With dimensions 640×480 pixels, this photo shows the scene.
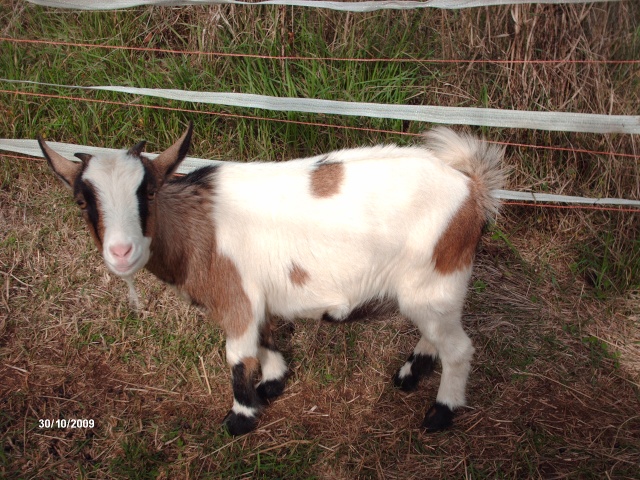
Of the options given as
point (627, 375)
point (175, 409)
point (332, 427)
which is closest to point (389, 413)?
point (332, 427)

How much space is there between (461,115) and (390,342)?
152cm

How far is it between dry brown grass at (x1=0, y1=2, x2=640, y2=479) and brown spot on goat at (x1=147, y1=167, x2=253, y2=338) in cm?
75

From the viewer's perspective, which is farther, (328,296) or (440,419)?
(440,419)

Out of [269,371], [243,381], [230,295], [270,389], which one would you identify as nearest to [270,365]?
[269,371]

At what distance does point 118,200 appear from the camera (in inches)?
100

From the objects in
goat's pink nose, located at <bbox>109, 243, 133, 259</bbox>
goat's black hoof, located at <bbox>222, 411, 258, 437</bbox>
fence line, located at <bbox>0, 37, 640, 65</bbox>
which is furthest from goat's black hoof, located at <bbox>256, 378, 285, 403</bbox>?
fence line, located at <bbox>0, 37, 640, 65</bbox>

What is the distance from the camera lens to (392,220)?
9.05 ft

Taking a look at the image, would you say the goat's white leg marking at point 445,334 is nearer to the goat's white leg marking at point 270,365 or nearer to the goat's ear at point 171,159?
the goat's white leg marking at point 270,365

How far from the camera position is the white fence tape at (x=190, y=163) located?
381 centimetres

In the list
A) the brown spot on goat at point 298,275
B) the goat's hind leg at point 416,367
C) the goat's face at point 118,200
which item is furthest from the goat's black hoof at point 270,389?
the goat's face at point 118,200

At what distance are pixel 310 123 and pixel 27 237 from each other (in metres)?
2.24

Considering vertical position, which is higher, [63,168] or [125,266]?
[63,168]

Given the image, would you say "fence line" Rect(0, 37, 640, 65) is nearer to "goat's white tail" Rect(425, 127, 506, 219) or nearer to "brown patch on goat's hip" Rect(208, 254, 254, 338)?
"goat's white tail" Rect(425, 127, 506, 219)

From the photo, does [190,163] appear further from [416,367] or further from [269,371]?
[416,367]
